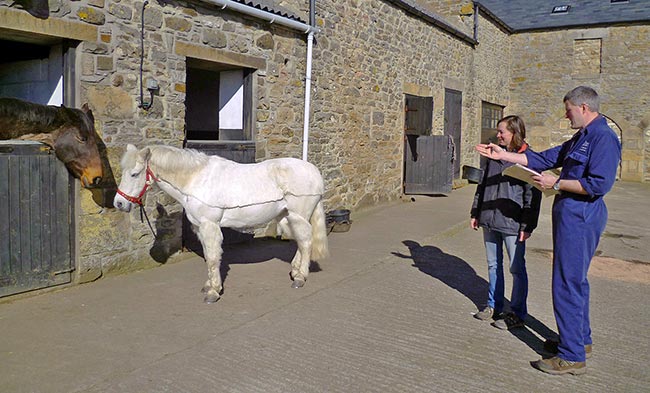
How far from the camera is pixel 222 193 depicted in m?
5.59

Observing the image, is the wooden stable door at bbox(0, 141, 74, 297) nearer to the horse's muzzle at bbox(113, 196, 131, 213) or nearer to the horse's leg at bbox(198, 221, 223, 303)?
the horse's muzzle at bbox(113, 196, 131, 213)

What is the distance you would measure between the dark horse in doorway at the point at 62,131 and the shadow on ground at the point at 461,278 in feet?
13.2

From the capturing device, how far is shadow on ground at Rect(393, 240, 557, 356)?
16.0ft

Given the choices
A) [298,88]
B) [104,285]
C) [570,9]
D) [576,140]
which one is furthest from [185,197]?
[570,9]

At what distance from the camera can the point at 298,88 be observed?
9.16 metres

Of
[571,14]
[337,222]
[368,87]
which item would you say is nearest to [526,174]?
[337,222]

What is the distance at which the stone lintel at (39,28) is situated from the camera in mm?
5191

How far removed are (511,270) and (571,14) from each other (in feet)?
66.5

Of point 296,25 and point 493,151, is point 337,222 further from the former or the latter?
point 493,151

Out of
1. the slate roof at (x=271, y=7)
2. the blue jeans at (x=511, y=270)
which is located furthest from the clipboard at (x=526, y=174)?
the slate roof at (x=271, y=7)

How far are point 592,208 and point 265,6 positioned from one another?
5610mm

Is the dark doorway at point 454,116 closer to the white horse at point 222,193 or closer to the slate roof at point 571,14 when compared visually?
the slate roof at point 571,14

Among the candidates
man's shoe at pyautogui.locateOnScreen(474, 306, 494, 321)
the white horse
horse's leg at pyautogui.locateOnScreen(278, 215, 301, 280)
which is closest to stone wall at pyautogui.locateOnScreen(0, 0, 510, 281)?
the white horse

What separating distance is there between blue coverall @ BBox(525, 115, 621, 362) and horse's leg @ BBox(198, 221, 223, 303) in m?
3.07
